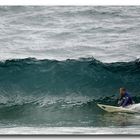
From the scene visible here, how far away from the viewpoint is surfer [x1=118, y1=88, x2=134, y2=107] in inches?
324

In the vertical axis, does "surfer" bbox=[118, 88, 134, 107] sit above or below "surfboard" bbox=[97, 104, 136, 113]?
above

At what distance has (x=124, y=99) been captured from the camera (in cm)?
824

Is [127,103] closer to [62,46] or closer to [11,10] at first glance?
[62,46]

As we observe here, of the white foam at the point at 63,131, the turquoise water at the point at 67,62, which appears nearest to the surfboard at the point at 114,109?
the turquoise water at the point at 67,62

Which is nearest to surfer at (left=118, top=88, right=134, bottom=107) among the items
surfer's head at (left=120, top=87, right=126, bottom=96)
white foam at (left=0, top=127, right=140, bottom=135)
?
surfer's head at (left=120, top=87, right=126, bottom=96)

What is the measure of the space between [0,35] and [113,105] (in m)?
1.07

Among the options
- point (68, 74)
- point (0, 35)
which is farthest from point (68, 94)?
point (0, 35)

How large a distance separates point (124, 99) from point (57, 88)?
555mm

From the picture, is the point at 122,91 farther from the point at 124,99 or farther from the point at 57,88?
the point at 57,88

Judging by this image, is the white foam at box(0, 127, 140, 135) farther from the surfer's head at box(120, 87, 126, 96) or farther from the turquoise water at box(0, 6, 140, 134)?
the surfer's head at box(120, 87, 126, 96)

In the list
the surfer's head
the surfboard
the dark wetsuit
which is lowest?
the surfboard

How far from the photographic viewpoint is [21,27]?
838 centimetres

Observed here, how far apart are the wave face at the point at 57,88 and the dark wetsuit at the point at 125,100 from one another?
5 cm
